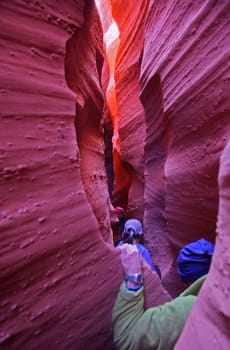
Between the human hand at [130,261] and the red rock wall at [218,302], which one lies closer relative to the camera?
the red rock wall at [218,302]

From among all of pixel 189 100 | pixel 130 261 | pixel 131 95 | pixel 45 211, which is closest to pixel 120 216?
pixel 131 95

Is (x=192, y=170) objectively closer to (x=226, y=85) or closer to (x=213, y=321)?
(x=226, y=85)

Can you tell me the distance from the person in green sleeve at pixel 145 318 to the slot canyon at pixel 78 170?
0.15 m

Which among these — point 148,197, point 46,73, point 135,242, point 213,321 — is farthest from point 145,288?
point 148,197

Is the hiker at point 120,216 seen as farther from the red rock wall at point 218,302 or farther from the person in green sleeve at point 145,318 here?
the red rock wall at point 218,302

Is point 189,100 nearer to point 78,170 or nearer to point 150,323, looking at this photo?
point 78,170

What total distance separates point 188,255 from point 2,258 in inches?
32.8

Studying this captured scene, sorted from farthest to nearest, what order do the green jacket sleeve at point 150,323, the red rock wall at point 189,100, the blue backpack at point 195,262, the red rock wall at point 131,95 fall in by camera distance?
1. the red rock wall at point 131,95
2. the red rock wall at point 189,100
3. the blue backpack at point 195,262
4. the green jacket sleeve at point 150,323

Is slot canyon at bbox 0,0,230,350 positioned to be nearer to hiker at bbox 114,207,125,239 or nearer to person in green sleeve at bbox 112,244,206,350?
person in green sleeve at bbox 112,244,206,350

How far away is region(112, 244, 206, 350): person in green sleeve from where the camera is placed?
952mm

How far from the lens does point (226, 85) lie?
1.46 m

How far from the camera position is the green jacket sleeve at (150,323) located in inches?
37.4

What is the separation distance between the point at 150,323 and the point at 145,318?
0.03 meters

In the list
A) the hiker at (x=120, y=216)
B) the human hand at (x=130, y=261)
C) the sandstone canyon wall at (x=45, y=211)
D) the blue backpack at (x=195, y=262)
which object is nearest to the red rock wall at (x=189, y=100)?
the blue backpack at (x=195, y=262)
